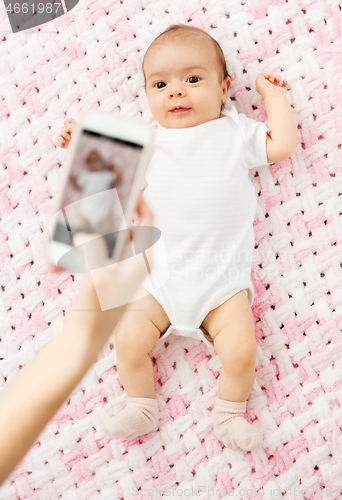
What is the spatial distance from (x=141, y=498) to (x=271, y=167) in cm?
76

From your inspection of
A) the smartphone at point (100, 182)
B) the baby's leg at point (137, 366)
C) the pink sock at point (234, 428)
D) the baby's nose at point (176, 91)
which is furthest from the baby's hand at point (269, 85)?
the pink sock at point (234, 428)

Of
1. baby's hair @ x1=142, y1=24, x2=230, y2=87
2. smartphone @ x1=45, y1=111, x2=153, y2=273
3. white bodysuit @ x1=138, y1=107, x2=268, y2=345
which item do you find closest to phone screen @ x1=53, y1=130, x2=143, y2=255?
smartphone @ x1=45, y1=111, x2=153, y2=273

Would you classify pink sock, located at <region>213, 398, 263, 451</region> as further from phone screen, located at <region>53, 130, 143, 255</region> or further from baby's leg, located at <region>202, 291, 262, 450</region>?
phone screen, located at <region>53, 130, 143, 255</region>

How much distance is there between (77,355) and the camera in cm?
36

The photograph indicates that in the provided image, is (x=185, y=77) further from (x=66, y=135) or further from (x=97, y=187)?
(x=97, y=187)

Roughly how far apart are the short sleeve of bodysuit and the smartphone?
1.11 ft

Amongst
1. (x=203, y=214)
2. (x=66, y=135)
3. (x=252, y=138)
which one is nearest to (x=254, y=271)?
(x=203, y=214)

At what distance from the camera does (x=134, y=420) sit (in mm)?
756

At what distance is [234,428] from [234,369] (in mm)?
116

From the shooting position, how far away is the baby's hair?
0.79 meters

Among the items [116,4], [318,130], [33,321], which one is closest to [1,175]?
[33,321]

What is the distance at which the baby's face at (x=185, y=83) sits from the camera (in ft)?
2.56

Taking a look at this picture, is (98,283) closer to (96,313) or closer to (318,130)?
(96,313)

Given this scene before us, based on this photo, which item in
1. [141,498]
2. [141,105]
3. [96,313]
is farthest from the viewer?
[141,105]
